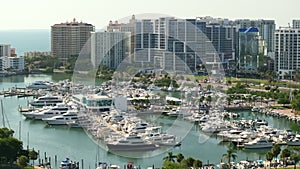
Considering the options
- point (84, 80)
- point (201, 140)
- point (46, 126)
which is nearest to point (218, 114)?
point (201, 140)

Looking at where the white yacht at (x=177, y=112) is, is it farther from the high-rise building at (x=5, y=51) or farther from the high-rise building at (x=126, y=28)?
the high-rise building at (x=5, y=51)

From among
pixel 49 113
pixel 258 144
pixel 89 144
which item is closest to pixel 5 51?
pixel 49 113

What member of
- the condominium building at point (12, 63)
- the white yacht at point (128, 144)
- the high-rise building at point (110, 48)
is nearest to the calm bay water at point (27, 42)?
the condominium building at point (12, 63)

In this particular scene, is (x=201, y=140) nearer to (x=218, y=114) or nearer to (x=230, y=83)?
(x=218, y=114)

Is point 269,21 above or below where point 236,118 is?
above

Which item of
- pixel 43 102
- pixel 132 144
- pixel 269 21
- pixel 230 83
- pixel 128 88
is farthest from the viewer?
pixel 269 21

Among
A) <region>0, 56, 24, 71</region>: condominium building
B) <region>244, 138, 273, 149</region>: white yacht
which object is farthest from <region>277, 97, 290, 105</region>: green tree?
<region>0, 56, 24, 71</region>: condominium building
